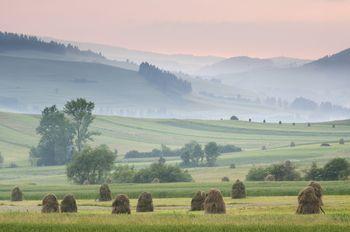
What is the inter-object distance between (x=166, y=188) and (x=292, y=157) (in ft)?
252

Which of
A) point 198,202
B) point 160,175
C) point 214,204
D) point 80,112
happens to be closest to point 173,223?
point 214,204

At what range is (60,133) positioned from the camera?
184625mm

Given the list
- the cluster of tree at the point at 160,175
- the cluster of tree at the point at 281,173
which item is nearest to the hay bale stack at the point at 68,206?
the cluster of tree at the point at 281,173

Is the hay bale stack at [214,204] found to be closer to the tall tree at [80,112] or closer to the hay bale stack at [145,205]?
the hay bale stack at [145,205]

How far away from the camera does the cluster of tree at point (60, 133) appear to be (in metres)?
182

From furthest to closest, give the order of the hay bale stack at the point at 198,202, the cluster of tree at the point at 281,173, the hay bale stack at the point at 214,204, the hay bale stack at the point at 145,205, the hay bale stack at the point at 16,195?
the cluster of tree at the point at 281,173
the hay bale stack at the point at 16,195
the hay bale stack at the point at 198,202
the hay bale stack at the point at 145,205
the hay bale stack at the point at 214,204

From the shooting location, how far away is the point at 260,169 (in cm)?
11256

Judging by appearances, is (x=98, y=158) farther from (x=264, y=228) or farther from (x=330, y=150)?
(x=264, y=228)

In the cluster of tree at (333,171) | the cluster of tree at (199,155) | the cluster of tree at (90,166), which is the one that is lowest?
the cluster of tree at (333,171)

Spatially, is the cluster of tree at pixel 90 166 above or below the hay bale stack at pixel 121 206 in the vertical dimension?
above

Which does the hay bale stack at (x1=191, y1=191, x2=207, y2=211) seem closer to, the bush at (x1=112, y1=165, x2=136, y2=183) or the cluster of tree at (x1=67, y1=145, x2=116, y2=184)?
the bush at (x1=112, y1=165, x2=136, y2=183)

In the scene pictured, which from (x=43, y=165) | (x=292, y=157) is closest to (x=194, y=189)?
(x=292, y=157)

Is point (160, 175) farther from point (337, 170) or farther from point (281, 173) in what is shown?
point (337, 170)

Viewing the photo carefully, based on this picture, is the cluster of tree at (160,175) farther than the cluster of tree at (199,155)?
No
